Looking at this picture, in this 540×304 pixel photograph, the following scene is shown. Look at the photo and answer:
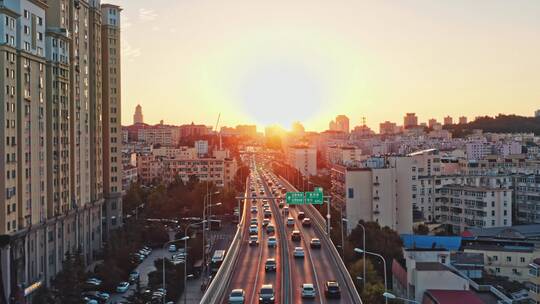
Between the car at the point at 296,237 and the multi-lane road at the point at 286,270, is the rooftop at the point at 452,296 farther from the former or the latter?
the car at the point at 296,237

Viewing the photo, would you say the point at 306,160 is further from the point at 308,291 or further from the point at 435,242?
the point at 308,291

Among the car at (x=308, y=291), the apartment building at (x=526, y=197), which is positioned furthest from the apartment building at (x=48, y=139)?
the apartment building at (x=526, y=197)

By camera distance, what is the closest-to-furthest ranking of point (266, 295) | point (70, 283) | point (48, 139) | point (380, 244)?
point (266, 295)
point (70, 283)
point (48, 139)
point (380, 244)

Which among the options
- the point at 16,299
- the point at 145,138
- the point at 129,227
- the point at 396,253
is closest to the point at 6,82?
the point at 16,299

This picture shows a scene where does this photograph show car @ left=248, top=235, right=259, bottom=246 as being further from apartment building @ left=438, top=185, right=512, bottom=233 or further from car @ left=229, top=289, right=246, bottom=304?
apartment building @ left=438, top=185, right=512, bottom=233

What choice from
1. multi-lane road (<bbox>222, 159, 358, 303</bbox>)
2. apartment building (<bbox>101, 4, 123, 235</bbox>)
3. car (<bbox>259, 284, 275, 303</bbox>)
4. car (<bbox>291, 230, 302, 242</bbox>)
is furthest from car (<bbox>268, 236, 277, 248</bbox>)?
apartment building (<bbox>101, 4, 123, 235</bbox>)

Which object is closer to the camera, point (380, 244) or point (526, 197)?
point (380, 244)

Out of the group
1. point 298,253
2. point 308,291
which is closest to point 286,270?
point 298,253
